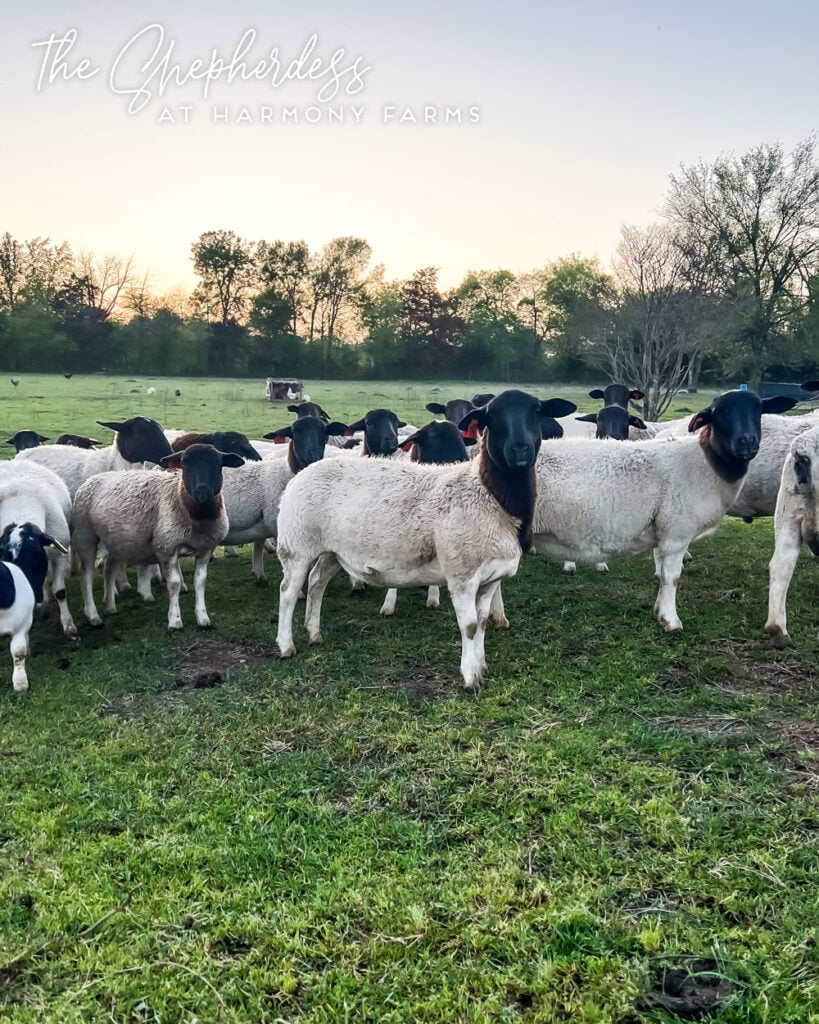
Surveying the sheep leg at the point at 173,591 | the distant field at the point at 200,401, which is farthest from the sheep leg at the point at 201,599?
the distant field at the point at 200,401

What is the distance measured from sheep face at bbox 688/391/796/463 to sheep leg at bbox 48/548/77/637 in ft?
21.8

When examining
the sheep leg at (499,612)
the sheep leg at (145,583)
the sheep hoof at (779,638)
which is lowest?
the sheep leg at (145,583)

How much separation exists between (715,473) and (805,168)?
99.0ft

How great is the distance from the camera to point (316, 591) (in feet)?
22.1

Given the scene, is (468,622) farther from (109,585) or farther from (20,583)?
(109,585)

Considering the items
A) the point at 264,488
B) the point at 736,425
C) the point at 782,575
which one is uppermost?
the point at 736,425

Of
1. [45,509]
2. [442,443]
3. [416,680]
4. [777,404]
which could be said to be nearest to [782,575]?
[777,404]

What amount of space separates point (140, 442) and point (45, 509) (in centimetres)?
260

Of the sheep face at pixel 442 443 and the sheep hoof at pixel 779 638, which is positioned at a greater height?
the sheep face at pixel 442 443

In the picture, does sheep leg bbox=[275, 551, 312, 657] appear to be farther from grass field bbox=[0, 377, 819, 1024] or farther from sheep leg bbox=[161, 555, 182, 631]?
sheep leg bbox=[161, 555, 182, 631]

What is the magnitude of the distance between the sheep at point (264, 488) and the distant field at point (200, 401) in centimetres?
1347

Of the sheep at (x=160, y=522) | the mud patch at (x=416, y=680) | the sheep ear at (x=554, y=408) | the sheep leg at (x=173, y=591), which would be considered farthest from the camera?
the sheep at (x=160, y=522)

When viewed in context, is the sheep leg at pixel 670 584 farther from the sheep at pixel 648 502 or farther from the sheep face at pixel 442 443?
the sheep face at pixel 442 443

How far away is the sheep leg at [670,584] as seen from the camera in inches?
256
